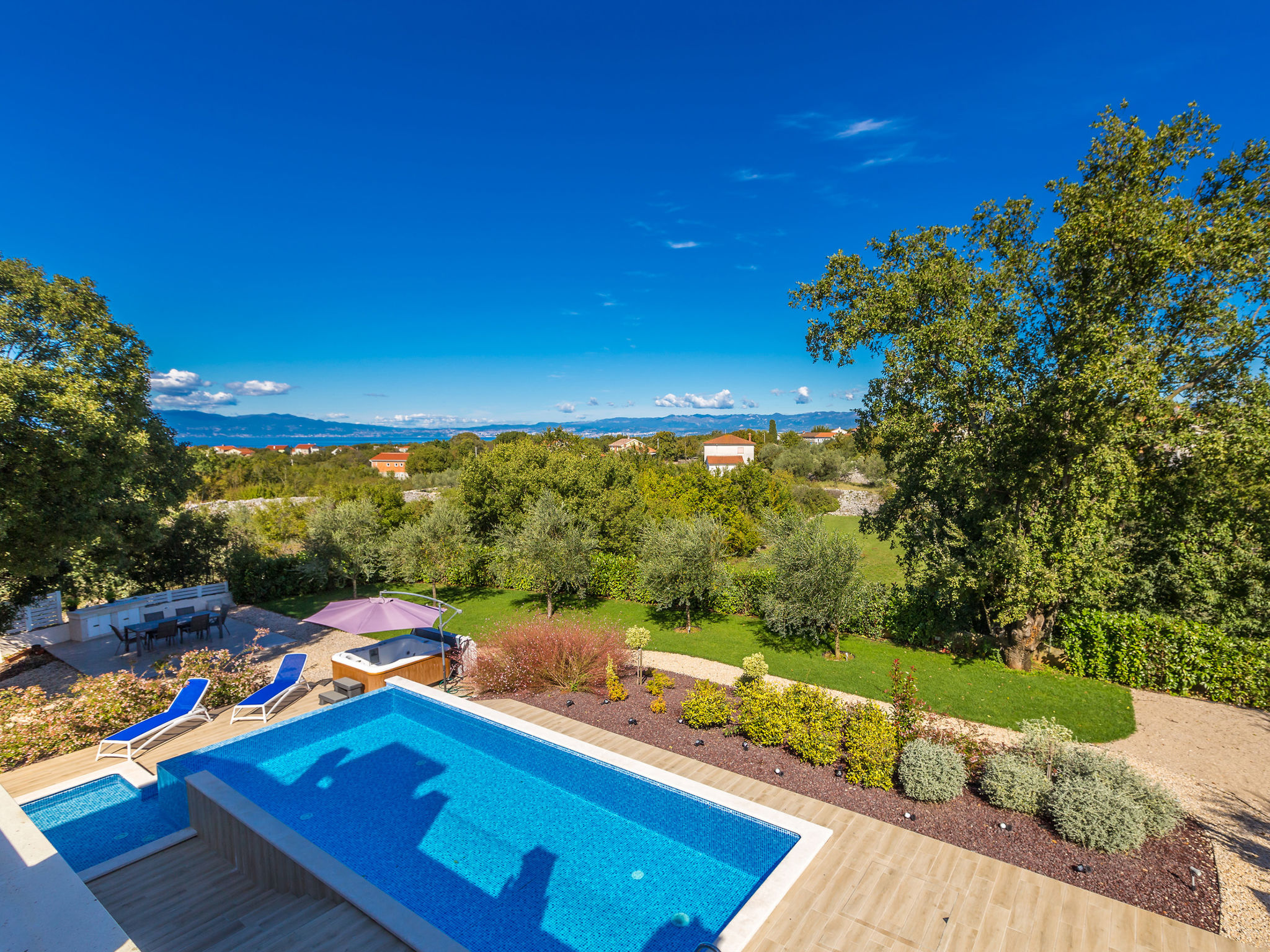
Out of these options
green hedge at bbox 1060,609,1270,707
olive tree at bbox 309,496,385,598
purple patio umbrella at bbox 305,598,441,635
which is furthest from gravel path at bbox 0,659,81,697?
green hedge at bbox 1060,609,1270,707

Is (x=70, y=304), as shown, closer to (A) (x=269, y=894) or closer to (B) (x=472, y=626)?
(B) (x=472, y=626)

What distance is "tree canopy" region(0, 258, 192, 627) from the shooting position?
815cm

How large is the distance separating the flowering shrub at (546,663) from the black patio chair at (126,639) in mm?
8801

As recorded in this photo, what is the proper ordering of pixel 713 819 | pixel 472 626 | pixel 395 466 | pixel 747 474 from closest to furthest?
1. pixel 713 819
2. pixel 472 626
3. pixel 747 474
4. pixel 395 466

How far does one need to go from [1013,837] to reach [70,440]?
45.1ft

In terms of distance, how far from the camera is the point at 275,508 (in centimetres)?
2697

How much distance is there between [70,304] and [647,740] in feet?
47.2

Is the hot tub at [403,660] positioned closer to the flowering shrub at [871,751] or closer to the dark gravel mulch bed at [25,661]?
the dark gravel mulch bed at [25,661]

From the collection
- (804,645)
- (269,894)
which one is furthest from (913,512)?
(269,894)

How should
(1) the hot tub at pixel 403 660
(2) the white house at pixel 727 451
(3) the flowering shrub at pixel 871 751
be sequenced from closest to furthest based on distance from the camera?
(3) the flowering shrub at pixel 871 751, (1) the hot tub at pixel 403 660, (2) the white house at pixel 727 451

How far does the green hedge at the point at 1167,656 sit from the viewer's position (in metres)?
9.36

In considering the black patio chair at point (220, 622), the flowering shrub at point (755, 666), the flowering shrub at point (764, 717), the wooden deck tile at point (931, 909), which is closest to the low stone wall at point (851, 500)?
the flowering shrub at point (755, 666)

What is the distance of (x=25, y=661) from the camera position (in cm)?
1262

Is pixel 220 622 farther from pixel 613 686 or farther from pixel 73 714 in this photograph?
pixel 613 686
